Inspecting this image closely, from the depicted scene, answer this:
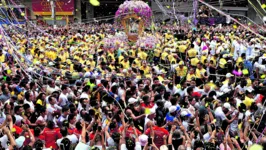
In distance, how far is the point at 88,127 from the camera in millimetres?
4895

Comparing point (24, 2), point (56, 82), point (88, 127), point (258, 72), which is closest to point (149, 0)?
point (24, 2)

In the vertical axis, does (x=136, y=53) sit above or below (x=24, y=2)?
below

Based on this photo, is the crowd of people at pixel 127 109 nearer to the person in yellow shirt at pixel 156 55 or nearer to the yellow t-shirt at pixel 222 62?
the yellow t-shirt at pixel 222 62

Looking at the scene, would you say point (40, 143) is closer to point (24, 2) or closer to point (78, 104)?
point (78, 104)

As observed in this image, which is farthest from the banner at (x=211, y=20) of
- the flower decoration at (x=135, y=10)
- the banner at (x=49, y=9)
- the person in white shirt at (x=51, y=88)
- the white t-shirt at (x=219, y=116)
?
the white t-shirt at (x=219, y=116)

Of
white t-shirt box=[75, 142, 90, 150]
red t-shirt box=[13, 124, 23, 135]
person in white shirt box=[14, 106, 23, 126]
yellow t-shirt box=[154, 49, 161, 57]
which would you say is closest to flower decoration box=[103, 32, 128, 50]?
yellow t-shirt box=[154, 49, 161, 57]

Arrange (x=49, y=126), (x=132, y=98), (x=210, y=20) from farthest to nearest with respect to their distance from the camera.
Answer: (x=210, y=20) < (x=132, y=98) < (x=49, y=126)

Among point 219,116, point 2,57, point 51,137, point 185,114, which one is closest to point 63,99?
point 51,137

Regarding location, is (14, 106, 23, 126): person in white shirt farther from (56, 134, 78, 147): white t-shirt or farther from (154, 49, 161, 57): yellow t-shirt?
(154, 49, 161, 57): yellow t-shirt

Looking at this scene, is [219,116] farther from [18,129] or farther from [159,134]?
[18,129]

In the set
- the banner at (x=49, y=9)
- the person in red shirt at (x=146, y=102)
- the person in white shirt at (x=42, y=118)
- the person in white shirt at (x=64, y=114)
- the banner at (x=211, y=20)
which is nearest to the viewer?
the person in white shirt at (x=42, y=118)

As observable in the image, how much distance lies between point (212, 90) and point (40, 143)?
3.56 metres

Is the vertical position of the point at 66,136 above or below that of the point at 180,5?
below

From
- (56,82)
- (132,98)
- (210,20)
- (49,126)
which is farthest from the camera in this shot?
(210,20)
